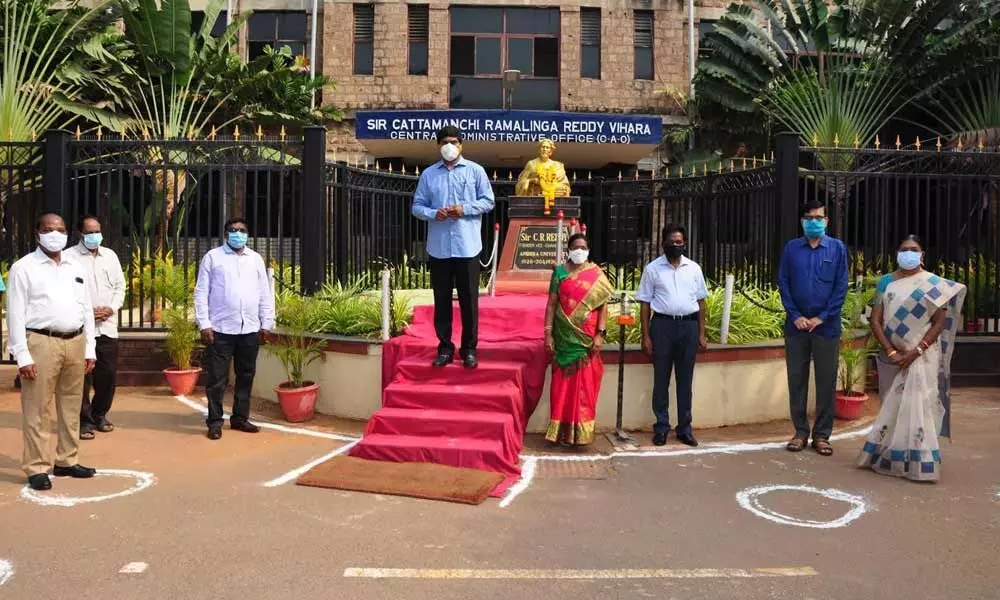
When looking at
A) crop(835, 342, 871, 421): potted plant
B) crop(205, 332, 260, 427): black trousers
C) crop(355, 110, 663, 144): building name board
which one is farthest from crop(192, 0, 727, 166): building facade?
crop(205, 332, 260, 427): black trousers

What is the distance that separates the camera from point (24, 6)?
45.2ft

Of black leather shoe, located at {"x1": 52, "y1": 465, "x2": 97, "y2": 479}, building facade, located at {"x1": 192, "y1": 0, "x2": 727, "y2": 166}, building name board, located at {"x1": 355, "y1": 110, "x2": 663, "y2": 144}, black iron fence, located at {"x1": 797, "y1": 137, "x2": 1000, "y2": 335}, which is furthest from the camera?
building facade, located at {"x1": 192, "y1": 0, "x2": 727, "y2": 166}

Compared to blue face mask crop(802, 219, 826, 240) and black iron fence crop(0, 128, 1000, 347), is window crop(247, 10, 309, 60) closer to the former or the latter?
black iron fence crop(0, 128, 1000, 347)

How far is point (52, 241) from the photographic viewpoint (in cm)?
539

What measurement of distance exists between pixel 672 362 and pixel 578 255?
50.1 inches

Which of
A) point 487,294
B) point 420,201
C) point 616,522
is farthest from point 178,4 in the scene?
→ point 616,522

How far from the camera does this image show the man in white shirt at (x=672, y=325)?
657cm

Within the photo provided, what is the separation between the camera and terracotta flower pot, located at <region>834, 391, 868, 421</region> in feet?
25.3

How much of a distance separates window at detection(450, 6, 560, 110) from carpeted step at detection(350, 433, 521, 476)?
14.1m

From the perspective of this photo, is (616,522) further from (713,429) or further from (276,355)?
(276,355)

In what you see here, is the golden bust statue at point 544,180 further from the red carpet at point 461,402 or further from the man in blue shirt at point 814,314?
the man in blue shirt at point 814,314

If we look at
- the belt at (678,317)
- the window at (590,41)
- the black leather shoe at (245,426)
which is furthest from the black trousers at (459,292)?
the window at (590,41)

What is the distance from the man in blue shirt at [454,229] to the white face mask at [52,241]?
2618 mm

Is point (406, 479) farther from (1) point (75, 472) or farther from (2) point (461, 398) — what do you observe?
(1) point (75, 472)
